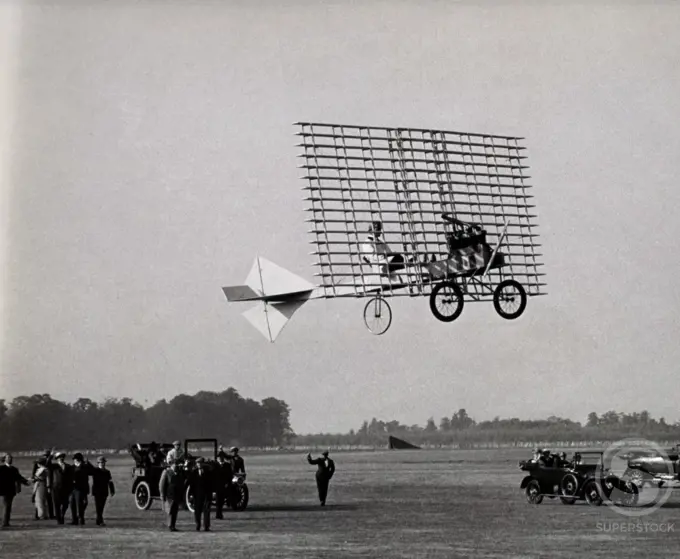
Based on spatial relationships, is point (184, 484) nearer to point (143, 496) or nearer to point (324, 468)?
point (324, 468)

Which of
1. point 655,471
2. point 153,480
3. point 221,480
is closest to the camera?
point 221,480

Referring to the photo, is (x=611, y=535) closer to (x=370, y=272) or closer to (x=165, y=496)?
(x=370, y=272)

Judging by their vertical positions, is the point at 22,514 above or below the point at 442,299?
below

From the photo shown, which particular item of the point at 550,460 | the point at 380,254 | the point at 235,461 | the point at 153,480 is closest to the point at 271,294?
the point at 380,254

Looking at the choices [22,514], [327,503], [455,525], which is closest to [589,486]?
[455,525]

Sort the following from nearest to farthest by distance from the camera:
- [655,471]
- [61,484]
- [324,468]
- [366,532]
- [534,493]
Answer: [366,532], [61,484], [324,468], [655,471], [534,493]

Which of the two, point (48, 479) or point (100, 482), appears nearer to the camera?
point (100, 482)
